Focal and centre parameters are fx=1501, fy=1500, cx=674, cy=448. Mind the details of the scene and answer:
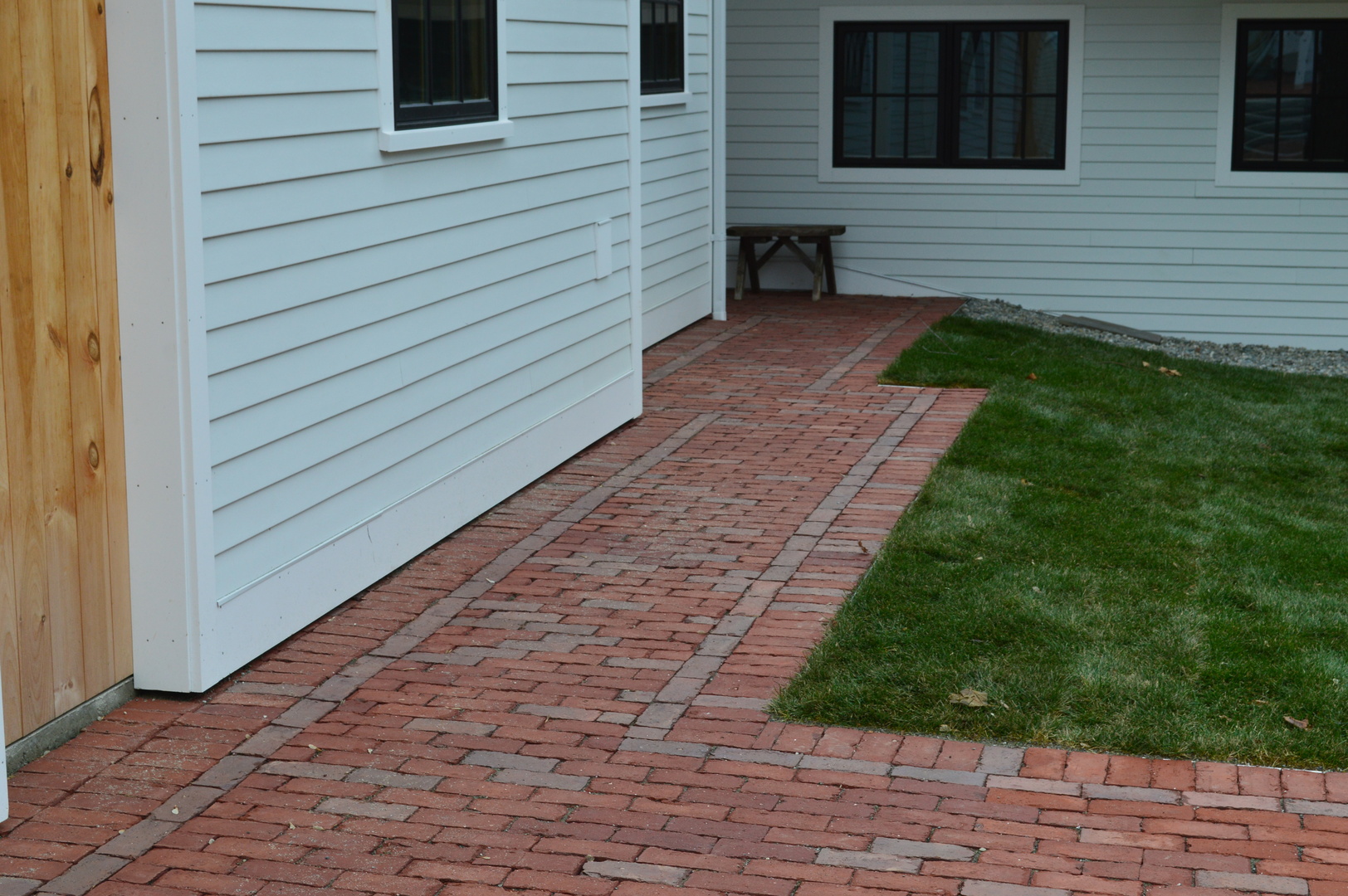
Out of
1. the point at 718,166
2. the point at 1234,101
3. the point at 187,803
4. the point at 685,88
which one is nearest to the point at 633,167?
the point at 685,88

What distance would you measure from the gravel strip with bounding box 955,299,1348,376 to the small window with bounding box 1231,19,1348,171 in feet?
5.09

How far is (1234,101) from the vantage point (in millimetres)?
12773

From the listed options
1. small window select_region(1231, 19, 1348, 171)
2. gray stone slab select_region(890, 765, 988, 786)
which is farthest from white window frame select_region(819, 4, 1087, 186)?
gray stone slab select_region(890, 765, 988, 786)

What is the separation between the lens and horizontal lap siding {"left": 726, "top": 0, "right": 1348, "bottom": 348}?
12781 mm

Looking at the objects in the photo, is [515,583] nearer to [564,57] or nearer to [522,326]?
[522,326]

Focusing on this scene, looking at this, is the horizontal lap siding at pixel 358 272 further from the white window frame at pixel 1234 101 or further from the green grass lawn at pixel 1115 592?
the white window frame at pixel 1234 101

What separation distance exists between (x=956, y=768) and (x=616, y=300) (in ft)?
15.3

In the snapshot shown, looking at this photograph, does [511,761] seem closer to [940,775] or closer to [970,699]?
[940,775]

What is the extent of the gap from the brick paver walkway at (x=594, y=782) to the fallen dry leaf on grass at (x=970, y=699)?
0.28 metres

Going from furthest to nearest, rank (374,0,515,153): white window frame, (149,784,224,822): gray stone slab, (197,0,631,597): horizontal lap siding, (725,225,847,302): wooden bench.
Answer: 1. (725,225,847,302): wooden bench
2. (374,0,515,153): white window frame
3. (197,0,631,597): horizontal lap siding
4. (149,784,224,822): gray stone slab

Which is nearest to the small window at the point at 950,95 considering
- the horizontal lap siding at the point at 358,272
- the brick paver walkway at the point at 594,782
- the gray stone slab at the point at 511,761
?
the horizontal lap siding at the point at 358,272

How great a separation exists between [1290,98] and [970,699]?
10.0m

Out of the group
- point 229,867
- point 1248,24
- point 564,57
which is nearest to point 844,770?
point 229,867

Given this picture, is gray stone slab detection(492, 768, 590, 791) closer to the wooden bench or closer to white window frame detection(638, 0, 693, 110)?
white window frame detection(638, 0, 693, 110)
